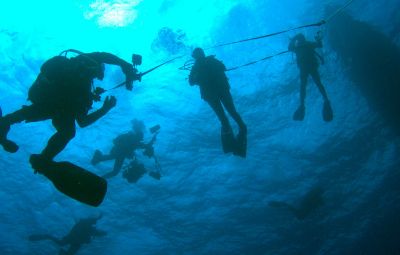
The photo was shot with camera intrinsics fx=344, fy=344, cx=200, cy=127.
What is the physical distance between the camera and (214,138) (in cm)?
2023

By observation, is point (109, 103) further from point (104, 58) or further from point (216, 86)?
point (216, 86)

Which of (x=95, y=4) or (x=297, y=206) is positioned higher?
(x=95, y=4)

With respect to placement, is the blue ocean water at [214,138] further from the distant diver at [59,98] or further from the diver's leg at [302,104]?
the distant diver at [59,98]

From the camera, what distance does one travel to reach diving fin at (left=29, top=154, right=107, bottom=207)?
410 centimetres

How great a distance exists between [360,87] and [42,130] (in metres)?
18.7

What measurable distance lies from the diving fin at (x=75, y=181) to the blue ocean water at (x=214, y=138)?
1320 centimetres

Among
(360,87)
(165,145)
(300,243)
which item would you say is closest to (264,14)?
(360,87)

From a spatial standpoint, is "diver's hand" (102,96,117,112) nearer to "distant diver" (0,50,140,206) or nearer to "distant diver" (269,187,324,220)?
"distant diver" (0,50,140,206)

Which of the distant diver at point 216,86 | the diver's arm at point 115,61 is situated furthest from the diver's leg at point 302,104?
the diver's arm at point 115,61

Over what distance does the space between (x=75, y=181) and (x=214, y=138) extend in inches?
643

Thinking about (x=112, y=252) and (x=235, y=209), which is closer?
(x=235, y=209)

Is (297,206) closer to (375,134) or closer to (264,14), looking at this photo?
(375,134)

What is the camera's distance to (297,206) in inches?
1040

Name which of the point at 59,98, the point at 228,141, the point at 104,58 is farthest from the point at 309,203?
the point at 59,98
